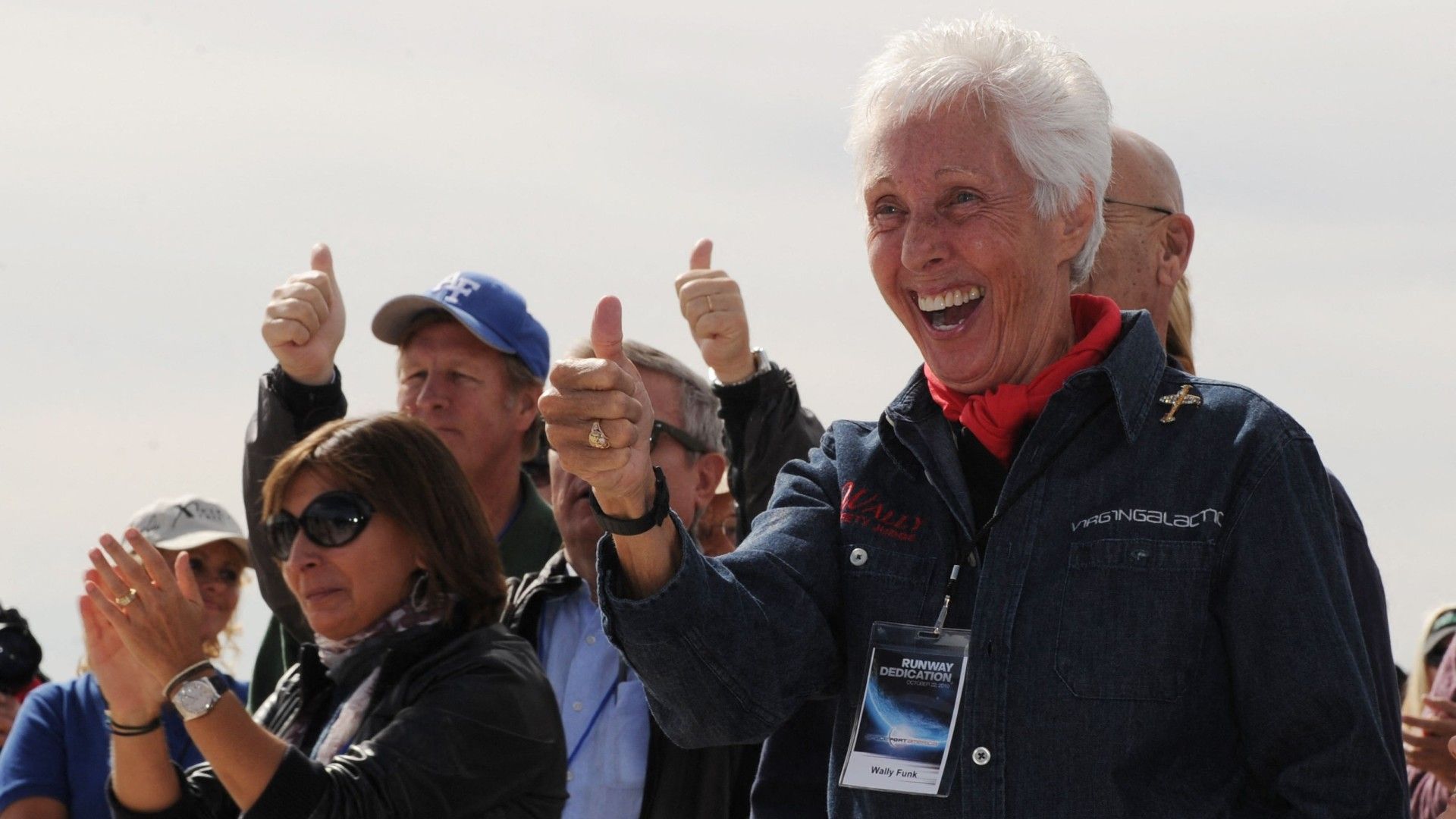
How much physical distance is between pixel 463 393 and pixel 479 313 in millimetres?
255

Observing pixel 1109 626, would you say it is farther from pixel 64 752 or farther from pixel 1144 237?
pixel 64 752

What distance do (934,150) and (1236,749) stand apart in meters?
0.96

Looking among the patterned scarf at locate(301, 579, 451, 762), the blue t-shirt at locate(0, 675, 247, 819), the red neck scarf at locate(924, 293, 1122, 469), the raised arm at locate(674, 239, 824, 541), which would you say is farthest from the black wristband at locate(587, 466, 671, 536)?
the blue t-shirt at locate(0, 675, 247, 819)

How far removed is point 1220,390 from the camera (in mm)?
2660

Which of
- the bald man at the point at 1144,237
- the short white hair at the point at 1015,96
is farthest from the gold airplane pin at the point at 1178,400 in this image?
the bald man at the point at 1144,237

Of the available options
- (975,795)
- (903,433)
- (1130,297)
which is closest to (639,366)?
(1130,297)

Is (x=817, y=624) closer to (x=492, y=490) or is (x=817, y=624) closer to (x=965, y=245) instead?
(x=965, y=245)

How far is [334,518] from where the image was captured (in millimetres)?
4336

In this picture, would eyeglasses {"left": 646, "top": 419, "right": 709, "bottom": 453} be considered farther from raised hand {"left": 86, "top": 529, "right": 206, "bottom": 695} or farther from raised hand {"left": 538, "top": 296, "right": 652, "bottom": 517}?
raised hand {"left": 538, "top": 296, "right": 652, "bottom": 517}

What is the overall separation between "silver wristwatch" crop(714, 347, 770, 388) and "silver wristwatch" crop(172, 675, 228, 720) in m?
1.63

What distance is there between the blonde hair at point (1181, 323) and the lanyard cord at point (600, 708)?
156 centimetres

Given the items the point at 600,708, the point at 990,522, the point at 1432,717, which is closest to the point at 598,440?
the point at 990,522

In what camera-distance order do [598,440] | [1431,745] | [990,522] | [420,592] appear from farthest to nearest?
[1431,745] < [420,592] < [990,522] < [598,440]

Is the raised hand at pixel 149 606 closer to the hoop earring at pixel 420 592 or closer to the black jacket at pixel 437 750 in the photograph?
the black jacket at pixel 437 750
